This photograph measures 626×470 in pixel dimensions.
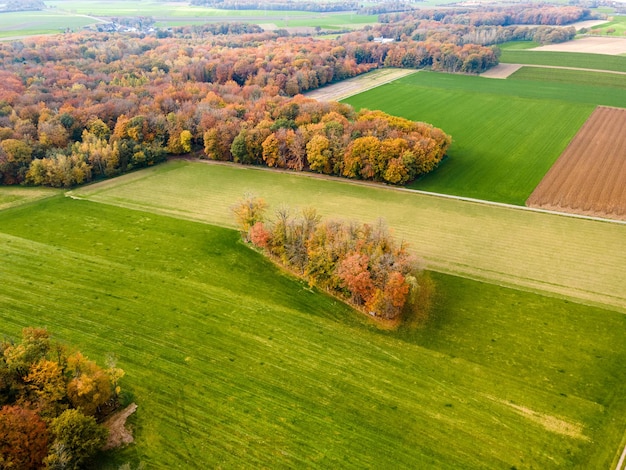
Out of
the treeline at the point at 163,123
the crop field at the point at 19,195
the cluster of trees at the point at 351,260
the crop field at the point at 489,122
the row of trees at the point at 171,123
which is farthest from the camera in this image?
the treeline at the point at 163,123

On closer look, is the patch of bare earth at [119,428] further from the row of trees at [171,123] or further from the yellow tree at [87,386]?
the row of trees at [171,123]

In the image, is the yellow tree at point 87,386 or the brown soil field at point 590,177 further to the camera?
the brown soil field at point 590,177

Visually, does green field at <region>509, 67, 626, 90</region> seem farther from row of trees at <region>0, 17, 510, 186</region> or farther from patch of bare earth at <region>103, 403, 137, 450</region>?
patch of bare earth at <region>103, 403, 137, 450</region>

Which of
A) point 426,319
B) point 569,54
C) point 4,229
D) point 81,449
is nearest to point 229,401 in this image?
point 81,449

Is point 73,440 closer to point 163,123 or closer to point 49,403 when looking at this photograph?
point 49,403

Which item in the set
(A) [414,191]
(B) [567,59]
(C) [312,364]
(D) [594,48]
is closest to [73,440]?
(C) [312,364]

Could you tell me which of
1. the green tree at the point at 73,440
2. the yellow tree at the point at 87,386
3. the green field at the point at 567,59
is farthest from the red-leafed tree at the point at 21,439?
the green field at the point at 567,59

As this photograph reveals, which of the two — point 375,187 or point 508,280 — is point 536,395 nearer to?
point 508,280
